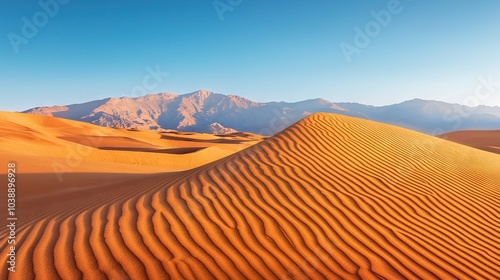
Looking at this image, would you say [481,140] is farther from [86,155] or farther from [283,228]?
[86,155]

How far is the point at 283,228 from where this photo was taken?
3656mm

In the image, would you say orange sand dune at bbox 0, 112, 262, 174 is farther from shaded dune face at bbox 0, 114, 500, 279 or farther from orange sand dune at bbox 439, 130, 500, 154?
orange sand dune at bbox 439, 130, 500, 154

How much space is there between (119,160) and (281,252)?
12427 mm

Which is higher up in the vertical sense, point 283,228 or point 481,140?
point 283,228

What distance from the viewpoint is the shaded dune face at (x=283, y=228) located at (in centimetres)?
293

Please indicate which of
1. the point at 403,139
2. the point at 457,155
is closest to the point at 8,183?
the point at 403,139

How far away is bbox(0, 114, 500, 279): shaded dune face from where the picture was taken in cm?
293

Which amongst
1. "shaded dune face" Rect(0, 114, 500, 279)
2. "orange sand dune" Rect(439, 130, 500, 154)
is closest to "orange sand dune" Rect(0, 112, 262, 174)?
"shaded dune face" Rect(0, 114, 500, 279)

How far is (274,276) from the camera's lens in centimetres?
285

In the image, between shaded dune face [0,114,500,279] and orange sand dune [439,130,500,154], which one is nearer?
shaded dune face [0,114,500,279]

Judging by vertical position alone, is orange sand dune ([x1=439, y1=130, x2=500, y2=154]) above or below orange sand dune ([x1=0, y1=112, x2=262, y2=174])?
below

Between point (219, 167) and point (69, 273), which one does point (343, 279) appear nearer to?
point (69, 273)

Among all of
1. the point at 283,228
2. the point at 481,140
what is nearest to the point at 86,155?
the point at 283,228

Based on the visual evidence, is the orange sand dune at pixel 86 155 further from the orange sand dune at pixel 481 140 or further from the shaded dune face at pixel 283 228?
the orange sand dune at pixel 481 140
